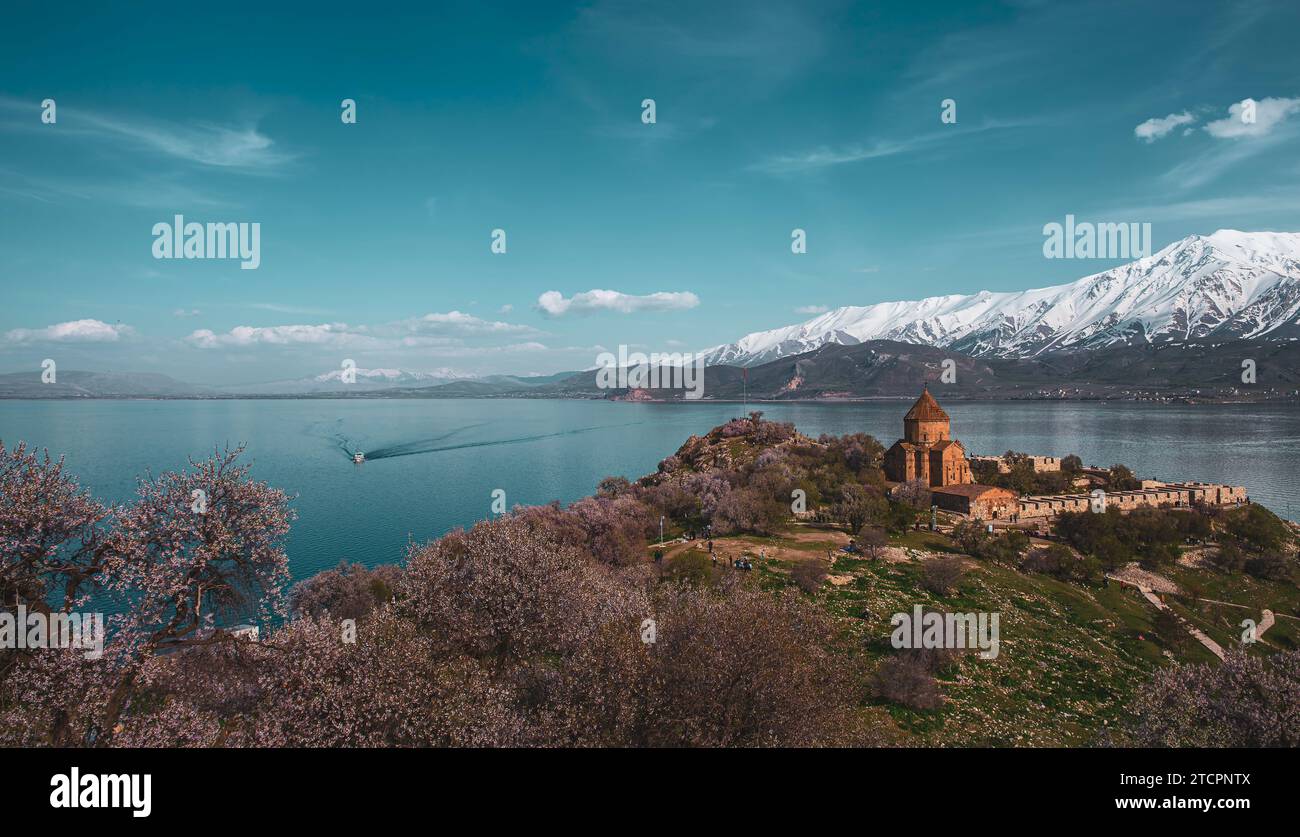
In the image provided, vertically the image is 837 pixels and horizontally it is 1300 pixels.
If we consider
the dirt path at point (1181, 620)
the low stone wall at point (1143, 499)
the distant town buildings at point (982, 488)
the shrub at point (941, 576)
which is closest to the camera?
the dirt path at point (1181, 620)

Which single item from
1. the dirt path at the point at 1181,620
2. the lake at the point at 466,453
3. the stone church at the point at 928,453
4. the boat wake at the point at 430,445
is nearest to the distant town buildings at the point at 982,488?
the stone church at the point at 928,453

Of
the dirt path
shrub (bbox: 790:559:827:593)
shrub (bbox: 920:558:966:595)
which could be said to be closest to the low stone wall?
the dirt path

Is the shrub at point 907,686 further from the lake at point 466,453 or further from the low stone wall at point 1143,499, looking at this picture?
the lake at point 466,453

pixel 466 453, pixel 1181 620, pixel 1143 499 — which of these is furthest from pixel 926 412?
pixel 466 453

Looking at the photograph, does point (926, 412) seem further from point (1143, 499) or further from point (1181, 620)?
point (1181, 620)

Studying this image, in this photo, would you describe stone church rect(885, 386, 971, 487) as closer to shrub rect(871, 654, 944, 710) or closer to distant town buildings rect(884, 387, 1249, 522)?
distant town buildings rect(884, 387, 1249, 522)
